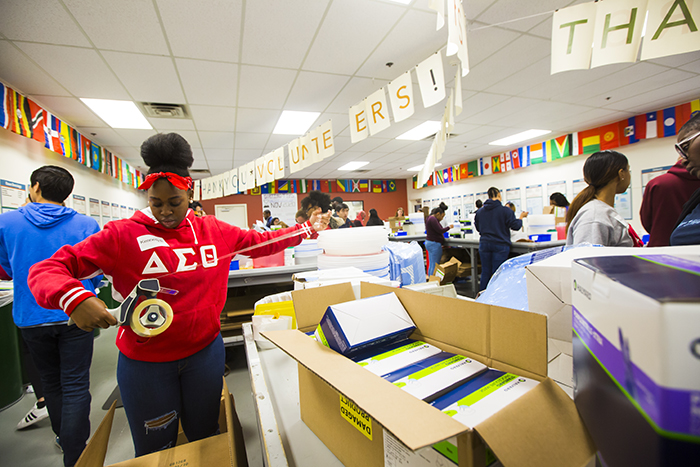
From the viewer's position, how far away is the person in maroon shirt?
1.54 metres

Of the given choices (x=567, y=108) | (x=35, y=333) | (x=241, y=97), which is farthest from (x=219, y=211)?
(x=567, y=108)

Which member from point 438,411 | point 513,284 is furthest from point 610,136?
point 438,411

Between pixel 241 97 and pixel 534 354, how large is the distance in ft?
12.7

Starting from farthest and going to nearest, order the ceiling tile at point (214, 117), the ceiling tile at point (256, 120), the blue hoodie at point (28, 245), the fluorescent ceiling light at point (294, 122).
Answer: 1. the fluorescent ceiling light at point (294, 122)
2. the ceiling tile at point (256, 120)
3. the ceiling tile at point (214, 117)
4. the blue hoodie at point (28, 245)

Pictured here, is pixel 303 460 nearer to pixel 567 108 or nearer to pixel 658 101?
pixel 567 108

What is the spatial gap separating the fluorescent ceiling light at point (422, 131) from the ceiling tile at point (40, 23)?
429 centimetres

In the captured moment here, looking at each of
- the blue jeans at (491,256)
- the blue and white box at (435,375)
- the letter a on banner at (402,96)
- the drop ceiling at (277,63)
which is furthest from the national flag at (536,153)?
the blue and white box at (435,375)

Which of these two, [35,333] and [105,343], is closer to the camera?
[35,333]

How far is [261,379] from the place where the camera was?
891mm

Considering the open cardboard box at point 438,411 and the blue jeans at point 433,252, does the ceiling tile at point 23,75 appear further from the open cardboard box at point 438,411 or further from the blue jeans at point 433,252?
the blue jeans at point 433,252

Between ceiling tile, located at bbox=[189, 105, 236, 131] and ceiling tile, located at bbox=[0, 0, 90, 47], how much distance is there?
56.7 inches

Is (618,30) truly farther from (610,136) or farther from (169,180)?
(610,136)

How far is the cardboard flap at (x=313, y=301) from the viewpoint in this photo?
0.86 meters

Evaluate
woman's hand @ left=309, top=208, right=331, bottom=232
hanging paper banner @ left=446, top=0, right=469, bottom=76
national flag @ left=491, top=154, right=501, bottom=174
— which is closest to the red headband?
woman's hand @ left=309, top=208, right=331, bottom=232
